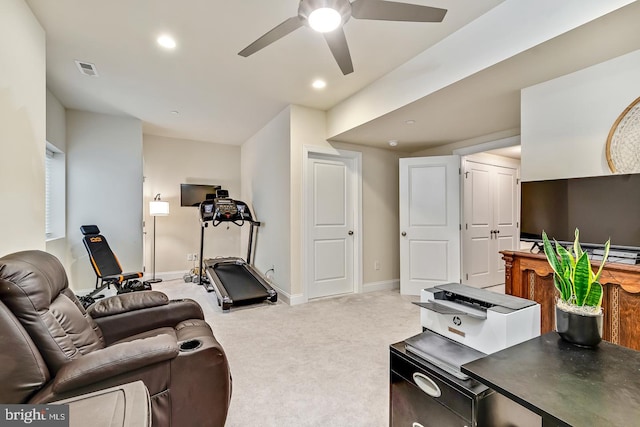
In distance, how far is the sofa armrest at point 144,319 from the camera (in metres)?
1.75

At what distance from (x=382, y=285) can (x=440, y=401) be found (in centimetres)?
349

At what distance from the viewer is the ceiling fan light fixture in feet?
4.99

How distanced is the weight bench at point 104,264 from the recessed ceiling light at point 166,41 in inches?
108

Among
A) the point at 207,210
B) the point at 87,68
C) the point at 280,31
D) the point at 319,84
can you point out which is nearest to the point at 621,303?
the point at 280,31

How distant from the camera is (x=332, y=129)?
3912mm

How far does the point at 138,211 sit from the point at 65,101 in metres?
1.63

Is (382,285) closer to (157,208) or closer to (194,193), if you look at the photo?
(194,193)

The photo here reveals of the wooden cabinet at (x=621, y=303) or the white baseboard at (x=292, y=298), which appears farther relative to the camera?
the white baseboard at (x=292, y=298)

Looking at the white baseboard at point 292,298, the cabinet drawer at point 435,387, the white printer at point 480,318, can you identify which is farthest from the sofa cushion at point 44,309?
the white baseboard at point 292,298

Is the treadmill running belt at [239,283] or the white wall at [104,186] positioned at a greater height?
the white wall at [104,186]

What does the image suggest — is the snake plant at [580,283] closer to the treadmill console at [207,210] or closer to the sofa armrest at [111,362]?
the sofa armrest at [111,362]

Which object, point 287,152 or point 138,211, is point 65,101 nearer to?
point 138,211

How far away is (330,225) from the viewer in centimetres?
412

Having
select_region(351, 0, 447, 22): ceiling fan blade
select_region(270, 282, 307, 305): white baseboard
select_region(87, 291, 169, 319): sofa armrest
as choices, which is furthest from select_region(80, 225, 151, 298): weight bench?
select_region(351, 0, 447, 22): ceiling fan blade
